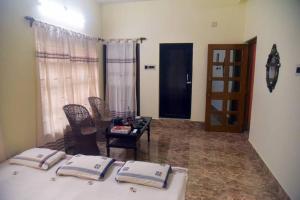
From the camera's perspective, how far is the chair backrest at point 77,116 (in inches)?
132

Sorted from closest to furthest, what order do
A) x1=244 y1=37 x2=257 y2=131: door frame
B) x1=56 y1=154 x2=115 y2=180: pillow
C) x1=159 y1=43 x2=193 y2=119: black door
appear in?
x1=56 y1=154 x2=115 y2=180: pillow → x1=244 y1=37 x2=257 y2=131: door frame → x1=159 y1=43 x2=193 y2=119: black door

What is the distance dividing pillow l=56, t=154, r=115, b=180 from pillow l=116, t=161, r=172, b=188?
0.65 ft

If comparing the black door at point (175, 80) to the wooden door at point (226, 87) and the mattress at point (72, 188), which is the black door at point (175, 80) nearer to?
the wooden door at point (226, 87)

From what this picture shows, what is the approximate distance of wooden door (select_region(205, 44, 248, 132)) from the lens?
4504mm

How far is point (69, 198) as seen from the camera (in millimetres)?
1674

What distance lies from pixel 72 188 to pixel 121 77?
3.57 metres

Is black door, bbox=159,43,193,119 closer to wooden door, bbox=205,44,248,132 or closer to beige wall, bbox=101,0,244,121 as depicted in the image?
beige wall, bbox=101,0,244,121

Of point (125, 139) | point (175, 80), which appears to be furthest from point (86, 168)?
point (175, 80)

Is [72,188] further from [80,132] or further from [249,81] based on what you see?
[249,81]

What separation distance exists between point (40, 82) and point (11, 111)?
1.93ft

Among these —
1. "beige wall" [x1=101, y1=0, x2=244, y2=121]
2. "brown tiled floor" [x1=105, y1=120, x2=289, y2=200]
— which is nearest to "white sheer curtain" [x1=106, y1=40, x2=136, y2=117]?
"beige wall" [x1=101, y1=0, x2=244, y2=121]

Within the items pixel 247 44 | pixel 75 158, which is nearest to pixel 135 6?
pixel 247 44

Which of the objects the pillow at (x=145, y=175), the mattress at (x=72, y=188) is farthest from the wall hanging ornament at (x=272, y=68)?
the pillow at (x=145, y=175)

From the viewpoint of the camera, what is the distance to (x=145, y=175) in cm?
188
